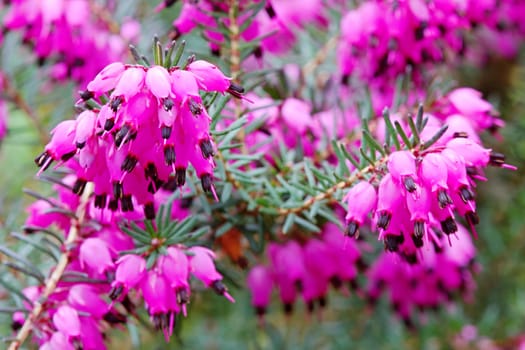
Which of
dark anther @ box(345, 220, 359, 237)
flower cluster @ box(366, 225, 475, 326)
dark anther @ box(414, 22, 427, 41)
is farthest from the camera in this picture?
flower cluster @ box(366, 225, 475, 326)

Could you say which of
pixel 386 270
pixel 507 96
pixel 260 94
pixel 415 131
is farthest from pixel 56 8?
pixel 507 96

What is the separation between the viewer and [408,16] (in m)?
1.72

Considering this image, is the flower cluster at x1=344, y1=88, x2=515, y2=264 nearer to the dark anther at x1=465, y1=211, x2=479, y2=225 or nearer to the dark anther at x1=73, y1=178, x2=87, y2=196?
the dark anther at x1=465, y1=211, x2=479, y2=225

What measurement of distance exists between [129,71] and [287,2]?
1.24m

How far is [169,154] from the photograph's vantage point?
43.5 inches

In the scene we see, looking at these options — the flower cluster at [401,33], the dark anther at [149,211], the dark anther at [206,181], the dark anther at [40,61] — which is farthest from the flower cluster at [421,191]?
the dark anther at [40,61]

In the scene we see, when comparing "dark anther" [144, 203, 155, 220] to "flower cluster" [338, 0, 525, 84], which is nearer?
"dark anther" [144, 203, 155, 220]

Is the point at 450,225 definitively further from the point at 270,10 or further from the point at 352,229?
the point at 270,10

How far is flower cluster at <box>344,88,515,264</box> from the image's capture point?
3.80 ft

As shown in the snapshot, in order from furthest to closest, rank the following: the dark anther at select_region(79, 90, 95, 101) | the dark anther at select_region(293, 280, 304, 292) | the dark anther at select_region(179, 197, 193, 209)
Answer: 1. the dark anther at select_region(293, 280, 304, 292)
2. the dark anther at select_region(179, 197, 193, 209)
3. the dark anther at select_region(79, 90, 95, 101)

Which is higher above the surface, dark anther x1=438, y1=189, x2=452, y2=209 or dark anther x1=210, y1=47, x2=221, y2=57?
dark anther x1=210, y1=47, x2=221, y2=57

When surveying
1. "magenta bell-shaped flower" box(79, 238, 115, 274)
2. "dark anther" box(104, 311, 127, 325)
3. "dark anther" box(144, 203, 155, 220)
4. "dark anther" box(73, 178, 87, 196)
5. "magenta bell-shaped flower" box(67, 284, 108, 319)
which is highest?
"dark anther" box(73, 178, 87, 196)

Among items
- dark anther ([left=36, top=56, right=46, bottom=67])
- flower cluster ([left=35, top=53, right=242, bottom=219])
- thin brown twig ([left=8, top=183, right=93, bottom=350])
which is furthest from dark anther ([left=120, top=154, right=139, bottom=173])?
dark anther ([left=36, top=56, right=46, bottom=67])

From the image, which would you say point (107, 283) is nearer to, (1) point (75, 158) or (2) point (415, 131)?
(1) point (75, 158)
